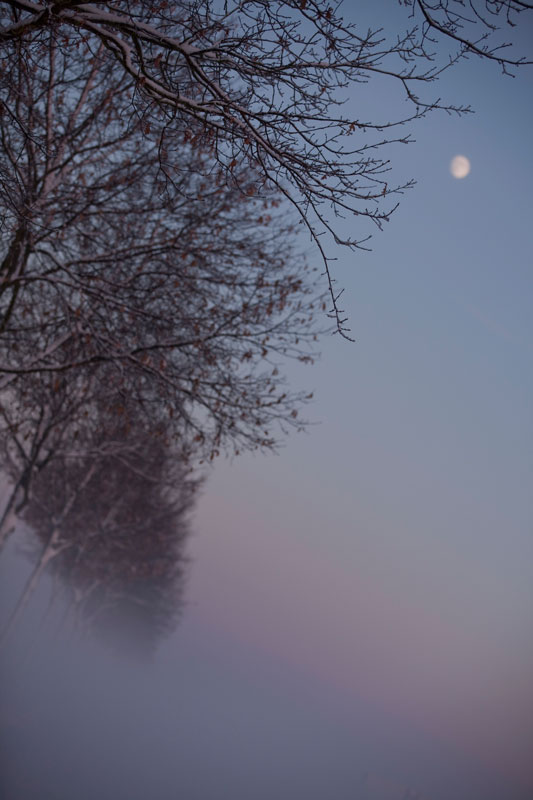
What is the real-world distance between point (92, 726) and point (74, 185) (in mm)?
19281

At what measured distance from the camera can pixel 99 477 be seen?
55.9ft

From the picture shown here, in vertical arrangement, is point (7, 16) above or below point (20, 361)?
above

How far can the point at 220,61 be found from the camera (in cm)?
343

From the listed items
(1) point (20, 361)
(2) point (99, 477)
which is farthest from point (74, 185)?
(2) point (99, 477)

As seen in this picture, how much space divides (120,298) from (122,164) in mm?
1780

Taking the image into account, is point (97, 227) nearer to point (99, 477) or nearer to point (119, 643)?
point (99, 477)

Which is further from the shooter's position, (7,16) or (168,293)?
(168,293)

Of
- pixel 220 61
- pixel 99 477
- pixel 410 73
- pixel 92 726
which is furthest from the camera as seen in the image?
pixel 92 726

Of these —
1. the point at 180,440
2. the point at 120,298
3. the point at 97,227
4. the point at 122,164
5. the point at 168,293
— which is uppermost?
the point at 122,164

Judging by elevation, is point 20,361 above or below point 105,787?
above

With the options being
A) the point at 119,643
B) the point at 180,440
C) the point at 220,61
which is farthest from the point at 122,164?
the point at 119,643

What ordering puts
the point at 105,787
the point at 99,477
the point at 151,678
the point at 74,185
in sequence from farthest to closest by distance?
1. the point at 151,678
2. the point at 99,477
3. the point at 105,787
4. the point at 74,185

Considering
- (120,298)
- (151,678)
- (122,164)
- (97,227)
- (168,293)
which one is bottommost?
(151,678)

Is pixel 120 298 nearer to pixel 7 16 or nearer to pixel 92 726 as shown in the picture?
pixel 7 16
